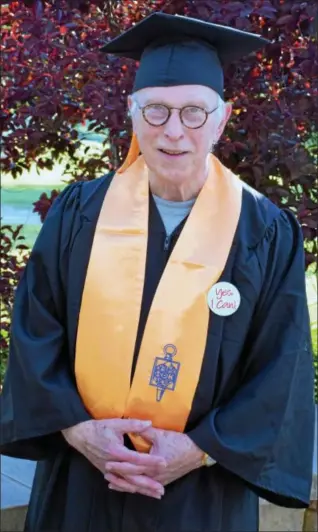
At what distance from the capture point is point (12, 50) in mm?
3600

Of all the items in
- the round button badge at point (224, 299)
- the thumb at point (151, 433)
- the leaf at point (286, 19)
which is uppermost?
the leaf at point (286, 19)

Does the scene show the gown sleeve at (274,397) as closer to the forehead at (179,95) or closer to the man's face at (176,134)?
the man's face at (176,134)

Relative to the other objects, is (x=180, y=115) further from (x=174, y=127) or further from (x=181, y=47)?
(x=181, y=47)

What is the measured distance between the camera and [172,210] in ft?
8.13

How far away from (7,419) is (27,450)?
12cm

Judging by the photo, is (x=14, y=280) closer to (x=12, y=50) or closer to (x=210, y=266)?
(x=12, y=50)

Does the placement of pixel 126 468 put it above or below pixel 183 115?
below

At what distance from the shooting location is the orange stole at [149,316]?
7.79 ft

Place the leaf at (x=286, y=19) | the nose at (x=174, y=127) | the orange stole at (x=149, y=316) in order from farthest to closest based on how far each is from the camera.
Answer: the leaf at (x=286, y=19), the orange stole at (x=149, y=316), the nose at (x=174, y=127)

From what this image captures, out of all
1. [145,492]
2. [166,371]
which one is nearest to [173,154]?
[166,371]

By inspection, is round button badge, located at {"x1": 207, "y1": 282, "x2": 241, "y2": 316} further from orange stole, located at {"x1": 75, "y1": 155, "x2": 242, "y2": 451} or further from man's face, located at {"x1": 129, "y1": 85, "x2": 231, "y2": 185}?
man's face, located at {"x1": 129, "y1": 85, "x2": 231, "y2": 185}

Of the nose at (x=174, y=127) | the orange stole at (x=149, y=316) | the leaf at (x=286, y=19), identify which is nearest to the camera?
Answer: the nose at (x=174, y=127)

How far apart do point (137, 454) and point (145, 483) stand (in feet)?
0.29

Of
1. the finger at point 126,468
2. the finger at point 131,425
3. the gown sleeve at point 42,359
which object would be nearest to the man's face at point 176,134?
the gown sleeve at point 42,359
